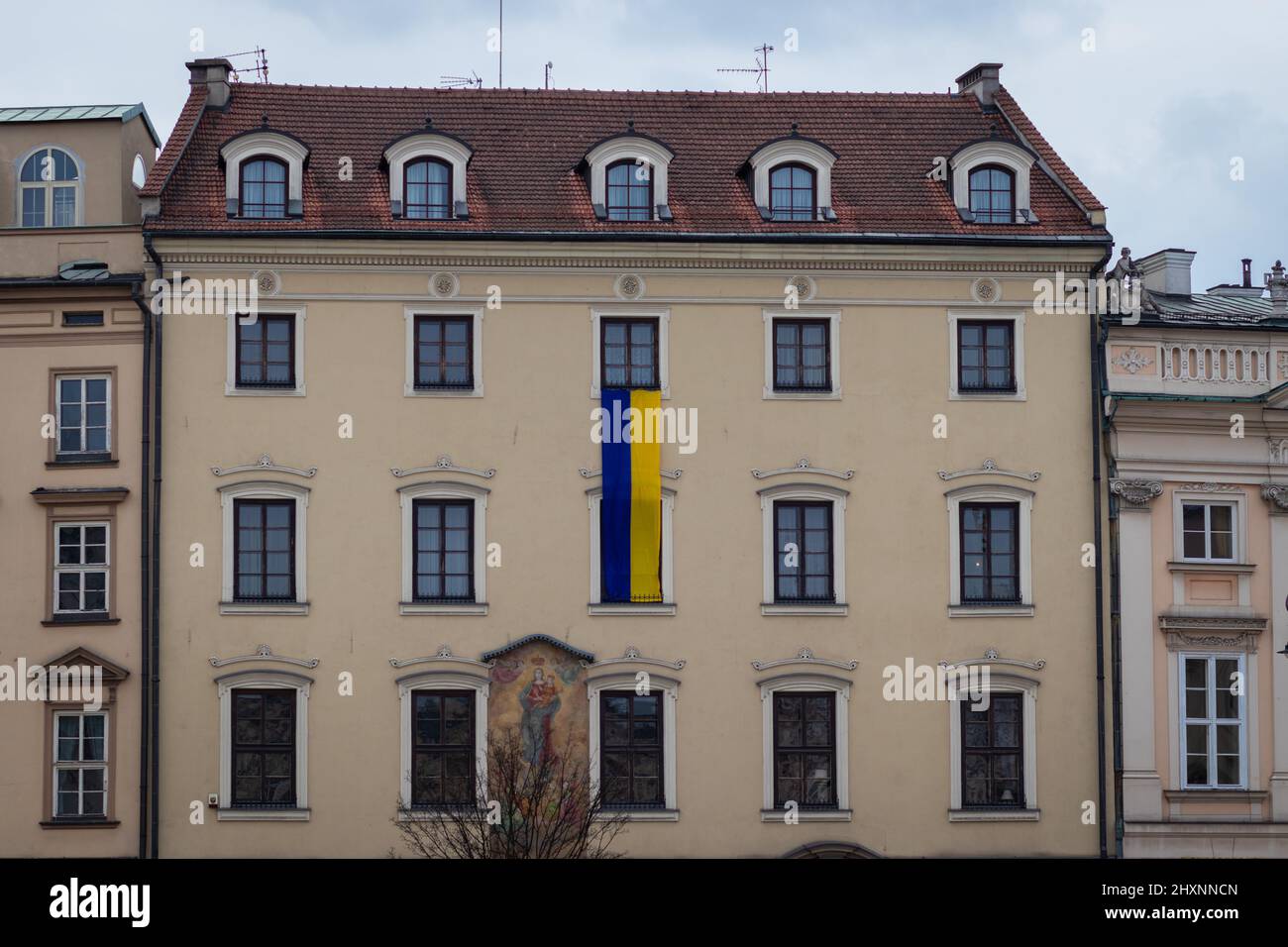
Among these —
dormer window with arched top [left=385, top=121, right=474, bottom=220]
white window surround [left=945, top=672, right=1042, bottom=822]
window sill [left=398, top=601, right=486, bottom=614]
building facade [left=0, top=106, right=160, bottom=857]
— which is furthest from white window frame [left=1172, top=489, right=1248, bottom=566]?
building facade [left=0, top=106, right=160, bottom=857]

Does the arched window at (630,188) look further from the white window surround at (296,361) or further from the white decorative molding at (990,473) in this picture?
the white decorative molding at (990,473)

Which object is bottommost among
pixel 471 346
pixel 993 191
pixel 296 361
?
pixel 296 361

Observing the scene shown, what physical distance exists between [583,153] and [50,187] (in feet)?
32.6

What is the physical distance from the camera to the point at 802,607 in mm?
35688

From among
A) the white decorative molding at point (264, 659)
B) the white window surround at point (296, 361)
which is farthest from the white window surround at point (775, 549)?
the white window surround at point (296, 361)

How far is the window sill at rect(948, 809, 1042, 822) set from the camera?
116 feet

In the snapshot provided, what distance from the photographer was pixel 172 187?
1435 inches

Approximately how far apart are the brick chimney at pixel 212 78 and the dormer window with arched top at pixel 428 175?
430 cm

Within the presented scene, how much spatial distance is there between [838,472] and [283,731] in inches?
426

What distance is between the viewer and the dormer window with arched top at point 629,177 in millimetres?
36875

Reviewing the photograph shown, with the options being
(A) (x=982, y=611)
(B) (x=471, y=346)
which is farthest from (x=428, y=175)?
(A) (x=982, y=611)

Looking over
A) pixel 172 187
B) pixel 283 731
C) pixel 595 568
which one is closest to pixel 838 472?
pixel 595 568

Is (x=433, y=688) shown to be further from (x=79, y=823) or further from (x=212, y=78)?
(x=212, y=78)

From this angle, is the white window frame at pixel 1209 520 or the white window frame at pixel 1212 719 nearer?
the white window frame at pixel 1212 719
